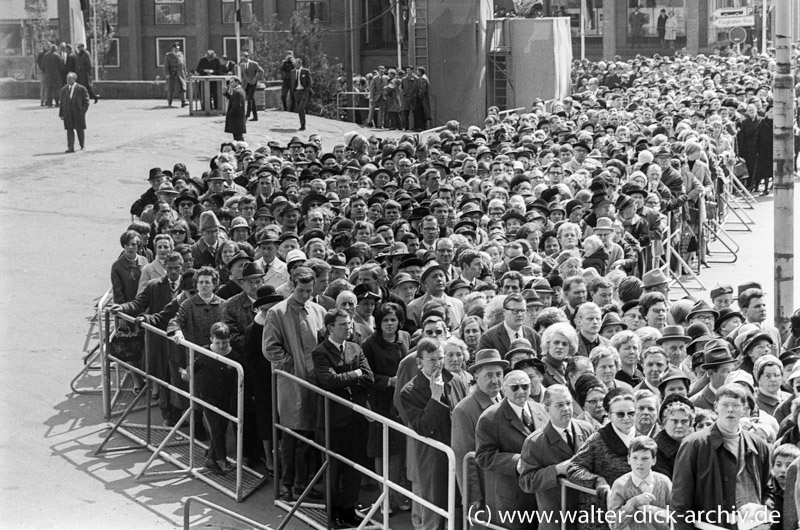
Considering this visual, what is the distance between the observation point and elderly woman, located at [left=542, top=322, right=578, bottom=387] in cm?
994

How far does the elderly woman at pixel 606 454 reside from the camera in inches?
319

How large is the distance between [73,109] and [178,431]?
16365 millimetres

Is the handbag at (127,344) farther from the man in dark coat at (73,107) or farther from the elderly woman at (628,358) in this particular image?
the man in dark coat at (73,107)

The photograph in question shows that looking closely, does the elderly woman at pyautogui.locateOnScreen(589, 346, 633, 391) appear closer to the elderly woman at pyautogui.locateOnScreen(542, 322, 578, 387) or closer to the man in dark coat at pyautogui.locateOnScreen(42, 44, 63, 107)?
the elderly woman at pyautogui.locateOnScreen(542, 322, 578, 387)

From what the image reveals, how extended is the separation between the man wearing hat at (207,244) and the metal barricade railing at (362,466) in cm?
340

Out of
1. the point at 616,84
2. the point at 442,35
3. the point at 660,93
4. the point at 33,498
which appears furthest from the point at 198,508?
the point at 616,84

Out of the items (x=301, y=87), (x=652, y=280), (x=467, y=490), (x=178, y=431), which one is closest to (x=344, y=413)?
(x=467, y=490)

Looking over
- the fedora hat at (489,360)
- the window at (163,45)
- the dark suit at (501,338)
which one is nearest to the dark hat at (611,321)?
the dark suit at (501,338)

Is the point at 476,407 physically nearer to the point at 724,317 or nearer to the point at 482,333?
the point at 482,333

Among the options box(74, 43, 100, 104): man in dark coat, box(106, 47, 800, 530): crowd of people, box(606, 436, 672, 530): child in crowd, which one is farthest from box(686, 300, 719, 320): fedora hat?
box(74, 43, 100, 104): man in dark coat

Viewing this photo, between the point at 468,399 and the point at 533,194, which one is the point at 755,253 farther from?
the point at 468,399

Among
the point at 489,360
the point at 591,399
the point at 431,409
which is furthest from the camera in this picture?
the point at 431,409

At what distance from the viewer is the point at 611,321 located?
36.6 ft

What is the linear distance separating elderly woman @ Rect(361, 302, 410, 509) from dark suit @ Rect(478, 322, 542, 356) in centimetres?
69
